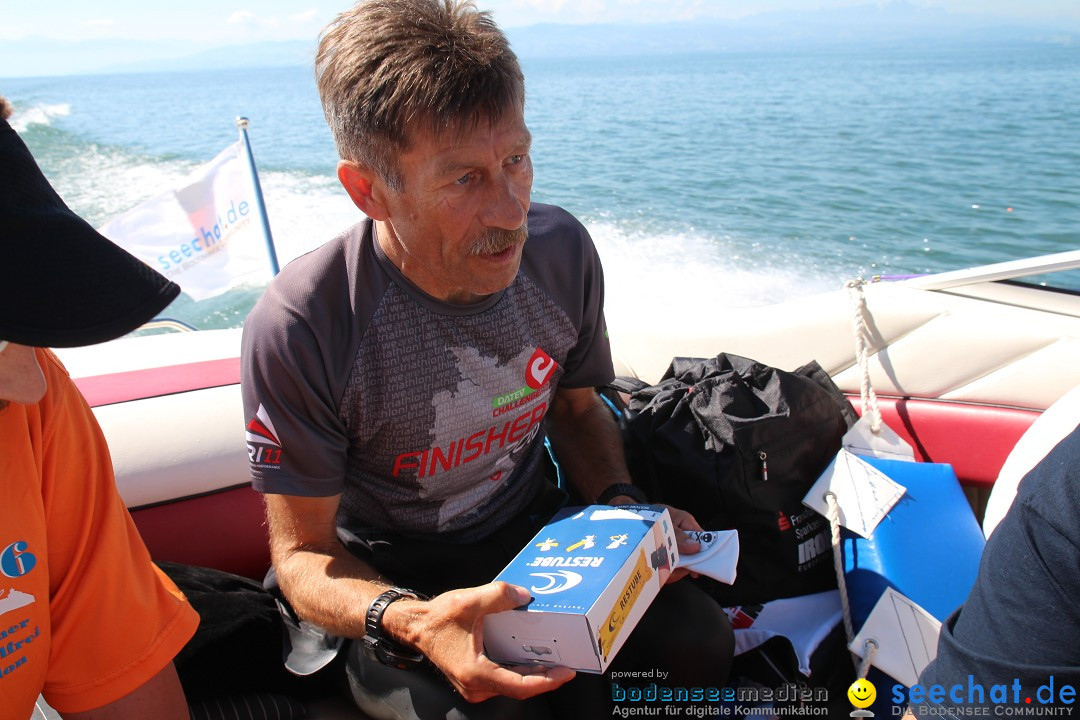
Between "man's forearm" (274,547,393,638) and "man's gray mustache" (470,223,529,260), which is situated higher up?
"man's gray mustache" (470,223,529,260)

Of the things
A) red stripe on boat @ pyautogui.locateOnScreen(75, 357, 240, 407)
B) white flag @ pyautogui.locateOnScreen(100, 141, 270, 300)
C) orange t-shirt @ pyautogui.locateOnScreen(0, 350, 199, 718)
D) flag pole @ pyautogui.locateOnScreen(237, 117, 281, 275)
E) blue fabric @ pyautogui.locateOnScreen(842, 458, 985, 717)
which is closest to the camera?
orange t-shirt @ pyautogui.locateOnScreen(0, 350, 199, 718)

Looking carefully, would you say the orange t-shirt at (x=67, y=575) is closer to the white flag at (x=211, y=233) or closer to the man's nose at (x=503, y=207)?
the man's nose at (x=503, y=207)

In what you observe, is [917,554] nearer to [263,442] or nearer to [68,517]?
[263,442]

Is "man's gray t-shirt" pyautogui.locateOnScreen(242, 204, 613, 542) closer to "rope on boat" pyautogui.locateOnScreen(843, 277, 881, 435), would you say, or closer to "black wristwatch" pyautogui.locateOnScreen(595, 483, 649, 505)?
"black wristwatch" pyautogui.locateOnScreen(595, 483, 649, 505)

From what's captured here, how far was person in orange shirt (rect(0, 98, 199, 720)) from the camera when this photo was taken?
81cm

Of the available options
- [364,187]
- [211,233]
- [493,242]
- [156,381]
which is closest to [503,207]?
[493,242]

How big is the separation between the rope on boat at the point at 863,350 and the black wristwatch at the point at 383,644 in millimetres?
1187

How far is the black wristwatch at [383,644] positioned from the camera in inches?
48.8

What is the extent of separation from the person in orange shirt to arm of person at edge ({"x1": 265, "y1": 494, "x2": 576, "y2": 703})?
20cm

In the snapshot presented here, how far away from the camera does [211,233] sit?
4055 mm

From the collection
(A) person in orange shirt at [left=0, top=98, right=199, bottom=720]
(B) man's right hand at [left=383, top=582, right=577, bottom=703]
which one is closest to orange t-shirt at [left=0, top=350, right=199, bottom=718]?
(A) person in orange shirt at [left=0, top=98, right=199, bottom=720]

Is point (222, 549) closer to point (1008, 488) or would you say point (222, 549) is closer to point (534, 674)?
point (534, 674)

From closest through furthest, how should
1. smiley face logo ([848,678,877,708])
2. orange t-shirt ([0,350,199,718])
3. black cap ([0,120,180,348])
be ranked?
black cap ([0,120,180,348])
orange t-shirt ([0,350,199,718])
smiley face logo ([848,678,877,708])

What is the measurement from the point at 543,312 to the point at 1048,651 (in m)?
0.94
